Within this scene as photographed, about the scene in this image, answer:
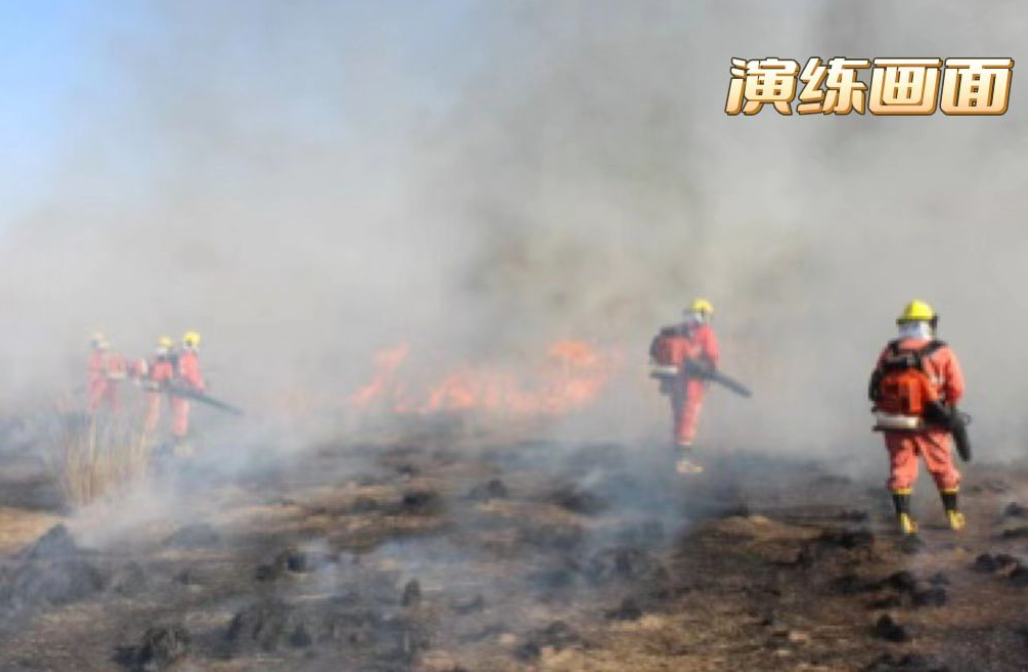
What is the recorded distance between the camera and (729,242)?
27.0 m

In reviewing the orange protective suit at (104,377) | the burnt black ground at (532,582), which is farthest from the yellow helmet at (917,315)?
the orange protective suit at (104,377)

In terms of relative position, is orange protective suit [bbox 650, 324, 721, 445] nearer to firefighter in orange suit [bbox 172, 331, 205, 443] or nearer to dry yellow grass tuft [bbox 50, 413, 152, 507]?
→ dry yellow grass tuft [bbox 50, 413, 152, 507]

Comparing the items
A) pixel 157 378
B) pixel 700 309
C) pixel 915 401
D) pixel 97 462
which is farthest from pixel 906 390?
pixel 157 378

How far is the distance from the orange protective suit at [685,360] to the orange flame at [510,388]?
8225mm

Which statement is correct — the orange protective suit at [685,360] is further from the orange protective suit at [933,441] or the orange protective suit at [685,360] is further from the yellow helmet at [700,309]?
the orange protective suit at [933,441]

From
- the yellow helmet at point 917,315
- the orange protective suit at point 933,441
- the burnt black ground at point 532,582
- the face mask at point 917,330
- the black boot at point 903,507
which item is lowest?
the burnt black ground at point 532,582

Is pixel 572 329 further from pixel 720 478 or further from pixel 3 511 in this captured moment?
pixel 3 511

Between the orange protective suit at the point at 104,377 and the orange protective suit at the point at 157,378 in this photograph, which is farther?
the orange protective suit at the point at 104,377

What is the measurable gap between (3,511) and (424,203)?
2163 cm

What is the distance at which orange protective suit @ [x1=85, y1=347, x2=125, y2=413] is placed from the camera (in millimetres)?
16750

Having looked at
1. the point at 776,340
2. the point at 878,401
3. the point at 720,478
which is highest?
the point at 776,340

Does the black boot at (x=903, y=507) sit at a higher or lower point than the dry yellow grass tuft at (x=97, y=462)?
higher

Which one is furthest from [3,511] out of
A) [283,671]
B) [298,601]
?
[283,671]

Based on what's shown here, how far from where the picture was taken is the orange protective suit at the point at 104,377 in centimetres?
1675
